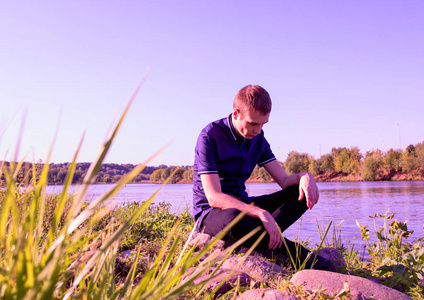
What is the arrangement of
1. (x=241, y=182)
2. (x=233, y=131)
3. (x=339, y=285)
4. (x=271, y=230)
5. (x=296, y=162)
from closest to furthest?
(x=339, y=285) → (x=271, y=230) → (x=233, y=131) → (x=241, y=182) → (x=296, y=162)

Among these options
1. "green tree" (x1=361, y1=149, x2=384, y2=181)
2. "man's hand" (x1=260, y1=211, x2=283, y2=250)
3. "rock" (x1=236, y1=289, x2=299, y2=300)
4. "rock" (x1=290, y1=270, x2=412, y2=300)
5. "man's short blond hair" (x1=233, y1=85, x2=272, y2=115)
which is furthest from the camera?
"green tree" (x1=361, y1=149, x2=384, y2=181)

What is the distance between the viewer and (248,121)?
318 cm

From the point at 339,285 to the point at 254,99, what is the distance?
158cm

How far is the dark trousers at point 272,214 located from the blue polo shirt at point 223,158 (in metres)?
0.16

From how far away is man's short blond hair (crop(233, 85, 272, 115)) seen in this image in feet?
10.2

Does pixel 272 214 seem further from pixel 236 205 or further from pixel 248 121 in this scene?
pixel 248 121

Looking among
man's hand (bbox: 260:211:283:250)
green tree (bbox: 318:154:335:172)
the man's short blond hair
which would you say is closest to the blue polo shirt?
the man's short blond hair

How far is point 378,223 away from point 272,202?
4714 millimetres

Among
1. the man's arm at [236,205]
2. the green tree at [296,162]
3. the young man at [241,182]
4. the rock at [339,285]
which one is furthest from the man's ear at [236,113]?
the green tree at [296,162]

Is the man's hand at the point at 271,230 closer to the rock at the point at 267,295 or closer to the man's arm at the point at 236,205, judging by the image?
the man's arm at the point at 236,205

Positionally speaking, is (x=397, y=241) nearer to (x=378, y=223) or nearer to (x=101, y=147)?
(x=101, y=147)

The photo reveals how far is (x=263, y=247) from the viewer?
10.3 ft

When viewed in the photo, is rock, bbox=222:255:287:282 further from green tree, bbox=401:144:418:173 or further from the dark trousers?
green tree, bbox=401:144:418:173

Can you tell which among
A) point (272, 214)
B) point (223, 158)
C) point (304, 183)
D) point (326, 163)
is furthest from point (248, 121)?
point (326, 163)
